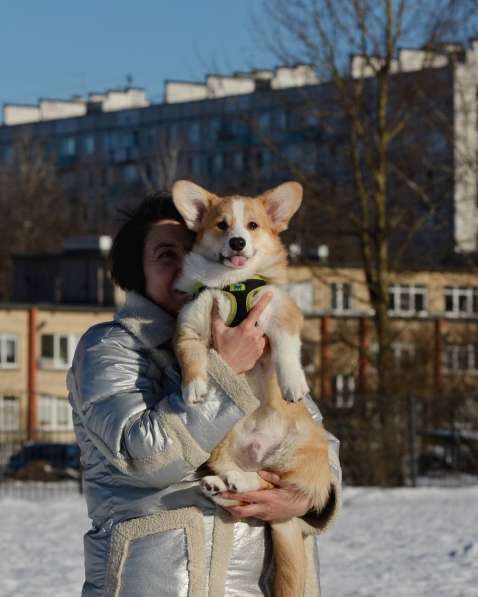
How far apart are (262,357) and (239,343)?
0.73 feet

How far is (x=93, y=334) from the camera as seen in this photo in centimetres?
409

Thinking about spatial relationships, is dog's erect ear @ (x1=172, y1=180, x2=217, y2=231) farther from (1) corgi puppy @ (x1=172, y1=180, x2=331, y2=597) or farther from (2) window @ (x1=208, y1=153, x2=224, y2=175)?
(2) window @ (x1=208, y1=153, x2=224, y2=175)

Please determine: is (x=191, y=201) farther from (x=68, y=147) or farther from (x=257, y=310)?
(x=68, y=147)

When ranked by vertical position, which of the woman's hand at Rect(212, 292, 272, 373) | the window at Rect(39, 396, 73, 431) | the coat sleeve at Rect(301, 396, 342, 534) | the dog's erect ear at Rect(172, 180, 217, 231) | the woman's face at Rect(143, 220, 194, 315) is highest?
the dog's erect ear at Rect(172, 180, 217, 231)

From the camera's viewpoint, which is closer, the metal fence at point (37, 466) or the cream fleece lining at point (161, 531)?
the cream fleece lining at point (161, 531)

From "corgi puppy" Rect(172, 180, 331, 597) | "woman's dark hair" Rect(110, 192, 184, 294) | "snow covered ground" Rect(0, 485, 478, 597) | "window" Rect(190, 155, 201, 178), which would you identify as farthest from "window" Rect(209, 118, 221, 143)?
"corgi puppy" Rect(172, 180, 331, 597)

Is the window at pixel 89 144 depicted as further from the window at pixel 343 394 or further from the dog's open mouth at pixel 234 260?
the dog's open mouth at pixel 234 260

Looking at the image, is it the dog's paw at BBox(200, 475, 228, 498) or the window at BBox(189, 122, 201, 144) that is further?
the window at BBox(189, 122, 201, 144)

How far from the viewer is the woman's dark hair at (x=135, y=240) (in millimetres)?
4430

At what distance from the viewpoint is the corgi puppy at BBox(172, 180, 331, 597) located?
4059 mm

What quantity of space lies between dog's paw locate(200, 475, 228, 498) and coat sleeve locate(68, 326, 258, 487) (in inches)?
4.2

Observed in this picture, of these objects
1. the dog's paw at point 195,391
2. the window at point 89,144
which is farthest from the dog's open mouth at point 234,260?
the window at point 89,144

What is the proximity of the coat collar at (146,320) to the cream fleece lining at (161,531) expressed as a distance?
1.80ft

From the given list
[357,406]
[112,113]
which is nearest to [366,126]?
[357,406]
